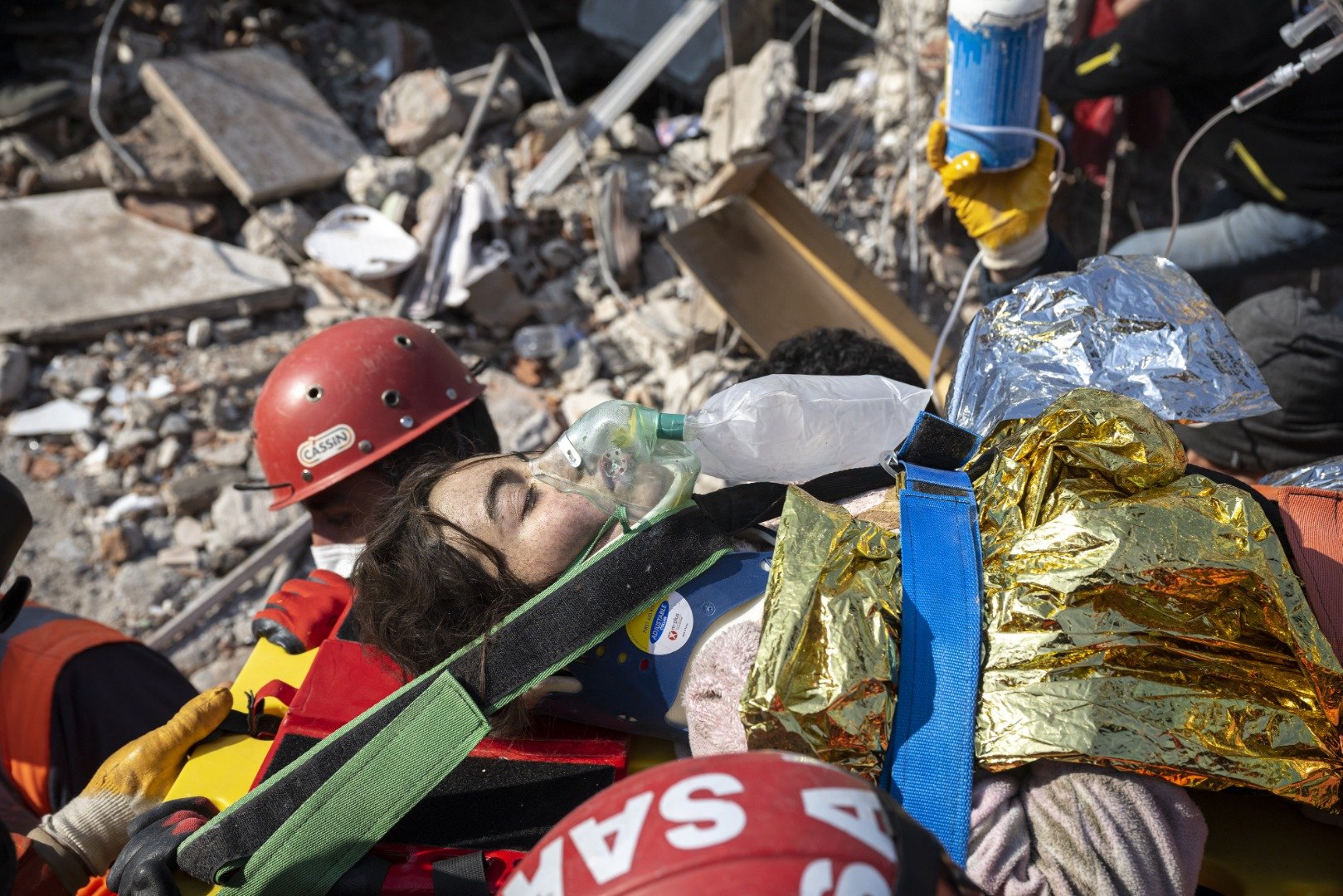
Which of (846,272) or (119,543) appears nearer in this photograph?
(119,543)

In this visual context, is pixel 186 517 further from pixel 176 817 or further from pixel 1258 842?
pixel 1258 842

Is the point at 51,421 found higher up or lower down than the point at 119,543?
higher up

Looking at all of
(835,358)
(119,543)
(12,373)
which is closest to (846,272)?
(835,358)

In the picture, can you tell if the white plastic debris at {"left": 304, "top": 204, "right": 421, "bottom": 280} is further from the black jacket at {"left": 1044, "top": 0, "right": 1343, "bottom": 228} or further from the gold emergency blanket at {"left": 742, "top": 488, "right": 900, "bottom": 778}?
the gold emergency blanket at {"left": 742, "top": 488, "right": 900, "bottom": 778}

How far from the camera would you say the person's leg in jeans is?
351 cm

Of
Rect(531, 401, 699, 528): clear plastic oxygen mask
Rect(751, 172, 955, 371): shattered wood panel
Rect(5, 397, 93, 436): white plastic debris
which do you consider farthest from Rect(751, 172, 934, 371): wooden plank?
Rect(5, 397, 93, 436): white plastic debris

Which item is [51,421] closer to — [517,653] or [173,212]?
[173,212]

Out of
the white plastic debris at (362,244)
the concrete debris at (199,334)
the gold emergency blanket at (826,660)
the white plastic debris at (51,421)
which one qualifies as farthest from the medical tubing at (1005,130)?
the white plastic debris at (51,421)

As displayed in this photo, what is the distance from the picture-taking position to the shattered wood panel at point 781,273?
4.03 m

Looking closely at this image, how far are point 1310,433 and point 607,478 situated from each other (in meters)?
1.96

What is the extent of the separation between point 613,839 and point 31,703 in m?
1.91

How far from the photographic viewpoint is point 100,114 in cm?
514

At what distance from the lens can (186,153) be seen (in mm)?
4859

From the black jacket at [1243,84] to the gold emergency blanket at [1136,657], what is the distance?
7.77ft
